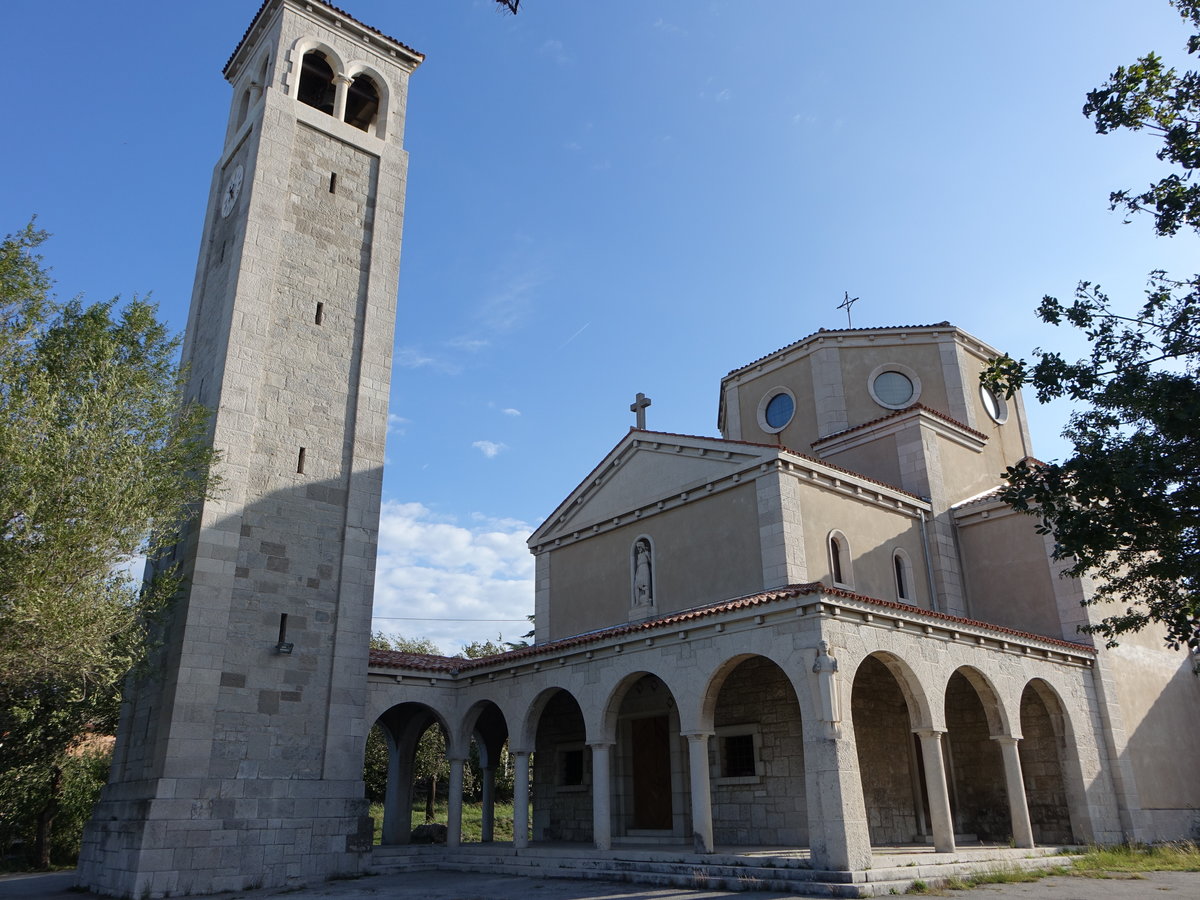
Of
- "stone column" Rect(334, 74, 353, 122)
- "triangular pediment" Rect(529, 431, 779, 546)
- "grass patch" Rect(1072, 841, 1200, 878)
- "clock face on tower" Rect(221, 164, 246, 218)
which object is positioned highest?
"stone column" Rect(334, 74, 353, 122)

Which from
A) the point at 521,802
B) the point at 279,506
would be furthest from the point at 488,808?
the point at 279,506

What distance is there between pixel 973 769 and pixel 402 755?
1292cm

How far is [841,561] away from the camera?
18797 mm

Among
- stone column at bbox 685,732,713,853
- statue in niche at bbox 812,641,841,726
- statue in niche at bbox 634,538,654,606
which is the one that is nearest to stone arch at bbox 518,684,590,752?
statue in niche at bbox 634,538,654,606

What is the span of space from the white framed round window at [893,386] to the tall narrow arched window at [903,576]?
5129 millimetres

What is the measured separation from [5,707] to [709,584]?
43.4ft

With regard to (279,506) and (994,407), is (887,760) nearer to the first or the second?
(994,407)

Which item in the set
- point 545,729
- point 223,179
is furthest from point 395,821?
point 223,179

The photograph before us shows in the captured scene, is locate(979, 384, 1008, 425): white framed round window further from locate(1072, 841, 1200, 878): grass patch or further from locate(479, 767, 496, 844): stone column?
locate(479, 767, 496, 844): stone column

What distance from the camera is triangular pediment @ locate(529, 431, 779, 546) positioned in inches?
755

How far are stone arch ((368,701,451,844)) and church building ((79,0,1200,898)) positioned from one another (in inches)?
3.0

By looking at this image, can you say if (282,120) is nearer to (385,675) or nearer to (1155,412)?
(385,675)

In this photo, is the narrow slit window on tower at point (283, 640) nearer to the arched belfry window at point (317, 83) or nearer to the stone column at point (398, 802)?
the stone column at point (398, 802)

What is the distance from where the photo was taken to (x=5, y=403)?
1370cm
